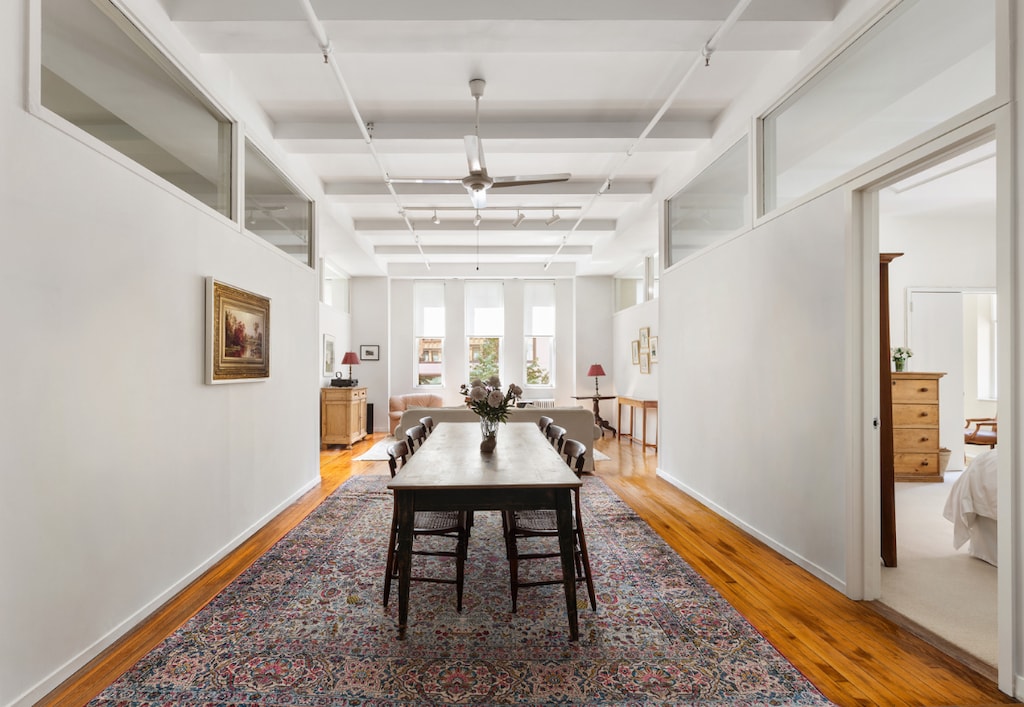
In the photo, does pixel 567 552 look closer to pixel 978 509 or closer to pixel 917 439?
pixel 978 509

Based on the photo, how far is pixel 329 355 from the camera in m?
8.92

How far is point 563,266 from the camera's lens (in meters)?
10.5

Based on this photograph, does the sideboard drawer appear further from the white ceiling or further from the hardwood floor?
the white ceiling

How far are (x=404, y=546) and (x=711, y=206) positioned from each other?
3840 millimetres

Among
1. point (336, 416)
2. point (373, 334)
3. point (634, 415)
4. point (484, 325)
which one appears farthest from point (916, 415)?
point (373, 334)

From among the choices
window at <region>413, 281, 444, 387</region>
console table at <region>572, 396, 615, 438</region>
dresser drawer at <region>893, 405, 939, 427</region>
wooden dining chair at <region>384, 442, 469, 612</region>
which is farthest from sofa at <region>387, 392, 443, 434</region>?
dresser drawer at <region>893, 405, 939, 427</region>

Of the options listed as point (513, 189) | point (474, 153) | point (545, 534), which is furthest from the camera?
point (513, 189)

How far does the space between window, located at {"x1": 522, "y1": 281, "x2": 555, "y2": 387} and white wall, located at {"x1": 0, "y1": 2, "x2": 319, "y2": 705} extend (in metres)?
7.46

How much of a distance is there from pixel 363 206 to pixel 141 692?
590 cm

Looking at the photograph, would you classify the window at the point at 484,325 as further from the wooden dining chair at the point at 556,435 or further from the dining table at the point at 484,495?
the dining table at the point at 484,495

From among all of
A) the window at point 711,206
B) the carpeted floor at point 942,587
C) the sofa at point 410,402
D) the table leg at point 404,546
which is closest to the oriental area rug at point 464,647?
the table leg at point 404,546

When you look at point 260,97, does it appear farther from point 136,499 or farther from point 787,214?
point 787,214

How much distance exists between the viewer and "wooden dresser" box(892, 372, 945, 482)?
18.6 feet

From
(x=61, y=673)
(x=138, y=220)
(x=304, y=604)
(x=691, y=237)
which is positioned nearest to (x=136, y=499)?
(x=61, y=673)
